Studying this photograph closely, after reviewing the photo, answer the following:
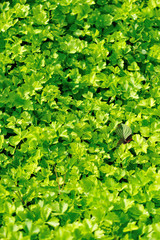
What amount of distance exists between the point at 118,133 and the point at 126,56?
3.00 feet

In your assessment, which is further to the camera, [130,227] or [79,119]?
[79,119]

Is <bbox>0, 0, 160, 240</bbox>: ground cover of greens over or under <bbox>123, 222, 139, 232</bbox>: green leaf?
over

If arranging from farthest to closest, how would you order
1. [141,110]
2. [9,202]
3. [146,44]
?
[146,44] → [141,110] → [9,202]

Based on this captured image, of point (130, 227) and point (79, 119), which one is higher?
point (79, 119)

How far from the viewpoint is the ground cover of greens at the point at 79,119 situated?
1.64m

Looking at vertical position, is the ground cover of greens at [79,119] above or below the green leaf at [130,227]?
above

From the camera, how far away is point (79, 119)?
2.27m

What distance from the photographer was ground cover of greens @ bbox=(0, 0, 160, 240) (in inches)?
64.7

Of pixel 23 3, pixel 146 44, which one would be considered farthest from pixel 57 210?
pixel 23 3

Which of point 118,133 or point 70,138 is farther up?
point 70,138

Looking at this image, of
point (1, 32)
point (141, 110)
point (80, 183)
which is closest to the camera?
point (80, 183)

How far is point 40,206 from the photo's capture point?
1.63 m

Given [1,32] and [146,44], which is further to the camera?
[146,44]

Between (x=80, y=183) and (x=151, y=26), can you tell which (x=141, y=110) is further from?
(x=151, y=26)
